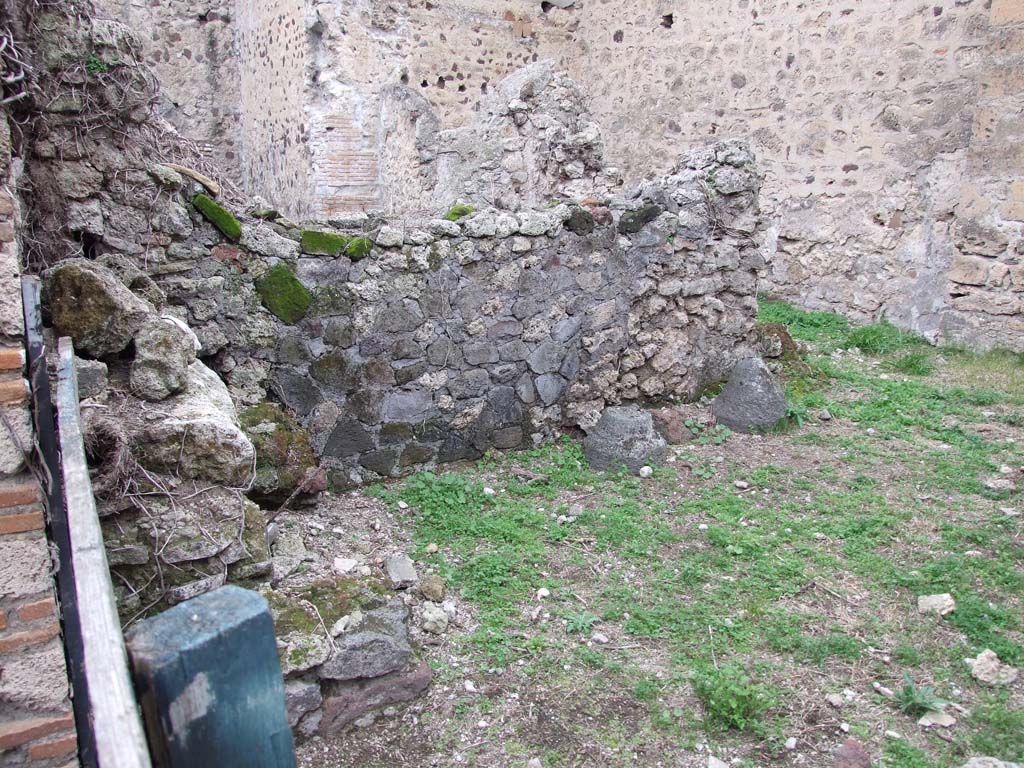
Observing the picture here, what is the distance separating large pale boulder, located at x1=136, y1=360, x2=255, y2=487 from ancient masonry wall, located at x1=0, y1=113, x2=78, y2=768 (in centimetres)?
82

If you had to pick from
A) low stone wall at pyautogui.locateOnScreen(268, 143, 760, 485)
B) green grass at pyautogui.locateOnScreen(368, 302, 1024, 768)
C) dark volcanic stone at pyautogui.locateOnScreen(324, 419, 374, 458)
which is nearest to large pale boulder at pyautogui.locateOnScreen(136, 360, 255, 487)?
green grass at pyautogui.locateOnScreen(368, 302, 1024, 768)

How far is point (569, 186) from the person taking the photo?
250 inches

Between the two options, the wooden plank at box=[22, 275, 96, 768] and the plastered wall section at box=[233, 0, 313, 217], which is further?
the plastered wall section at box=[233, 0, 313, 217]

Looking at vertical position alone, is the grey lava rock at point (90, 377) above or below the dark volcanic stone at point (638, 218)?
below

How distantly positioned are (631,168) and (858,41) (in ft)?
10.6

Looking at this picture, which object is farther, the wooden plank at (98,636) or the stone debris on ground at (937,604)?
the stone debris on ground at (937,604)

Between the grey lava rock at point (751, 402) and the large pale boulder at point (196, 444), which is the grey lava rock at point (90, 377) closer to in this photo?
the large pale boulder at point (196, 444)

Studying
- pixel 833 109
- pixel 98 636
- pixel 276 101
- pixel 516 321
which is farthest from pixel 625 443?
pixel 276 101

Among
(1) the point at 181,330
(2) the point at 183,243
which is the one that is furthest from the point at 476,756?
(2) the point at 183,243

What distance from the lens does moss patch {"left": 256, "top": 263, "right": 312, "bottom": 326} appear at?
4273 mm

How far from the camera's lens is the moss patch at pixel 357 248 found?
4.45m

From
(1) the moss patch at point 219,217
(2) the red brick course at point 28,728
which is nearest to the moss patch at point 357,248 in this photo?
(1) the moss patch at point 219,217

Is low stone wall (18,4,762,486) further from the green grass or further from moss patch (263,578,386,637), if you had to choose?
moss patch (263,578,386,637)

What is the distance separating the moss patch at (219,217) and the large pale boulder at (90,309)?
1111 mm
